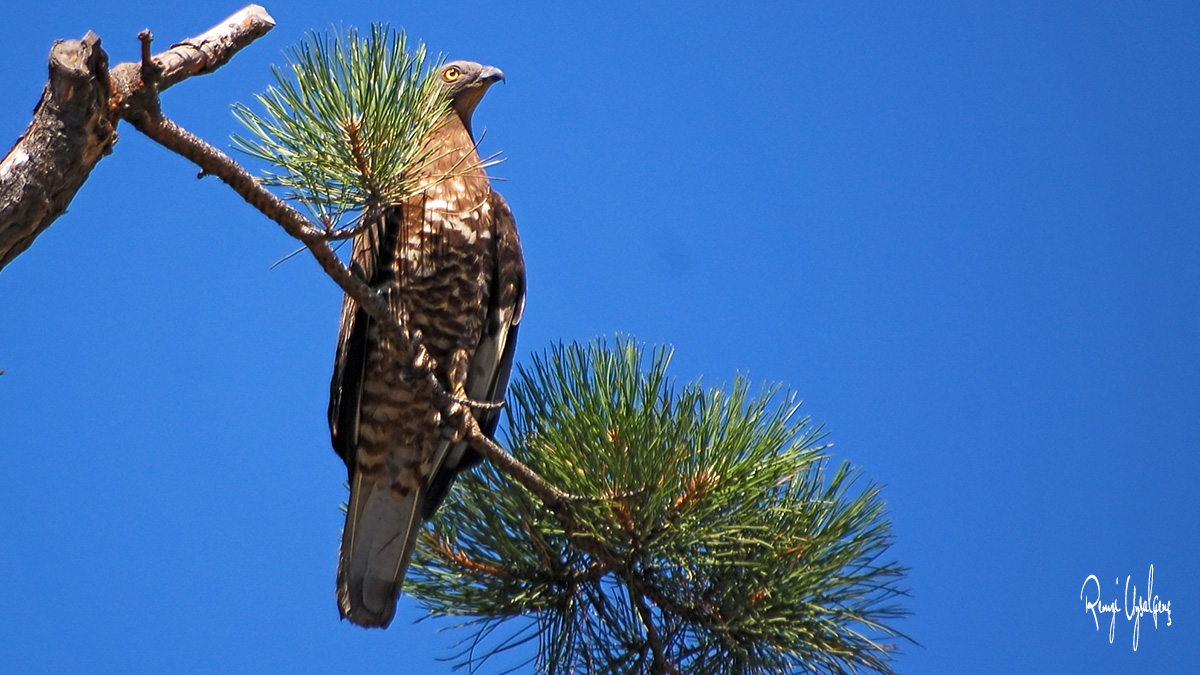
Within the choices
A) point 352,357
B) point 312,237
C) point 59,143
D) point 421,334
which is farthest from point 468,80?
point 59,143

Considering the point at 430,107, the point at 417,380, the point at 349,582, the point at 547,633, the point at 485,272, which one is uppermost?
the point at 485,272

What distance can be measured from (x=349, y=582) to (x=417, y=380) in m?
0.76

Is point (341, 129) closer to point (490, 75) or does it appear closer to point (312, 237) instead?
point (312, 237)

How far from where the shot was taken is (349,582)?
306 cm

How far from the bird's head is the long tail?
1.57m

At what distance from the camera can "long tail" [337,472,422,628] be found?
2.97 meters

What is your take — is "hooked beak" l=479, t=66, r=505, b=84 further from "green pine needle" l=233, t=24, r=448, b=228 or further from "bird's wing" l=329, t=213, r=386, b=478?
"green pine needle" l=233, t=24, r=448, b=228

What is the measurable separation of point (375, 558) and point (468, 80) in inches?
74.8

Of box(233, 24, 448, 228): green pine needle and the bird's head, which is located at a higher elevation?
the bird's head

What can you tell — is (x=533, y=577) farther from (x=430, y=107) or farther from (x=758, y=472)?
(x=430, y=107)

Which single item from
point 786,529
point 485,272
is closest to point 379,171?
point 786,529

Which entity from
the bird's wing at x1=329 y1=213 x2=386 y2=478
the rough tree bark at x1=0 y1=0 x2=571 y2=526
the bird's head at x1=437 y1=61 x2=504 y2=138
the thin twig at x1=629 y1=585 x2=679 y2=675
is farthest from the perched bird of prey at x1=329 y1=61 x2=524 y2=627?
the rough tree bark at x1=0 y1=0 x2=571 y2=526

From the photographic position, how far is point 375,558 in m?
3.01

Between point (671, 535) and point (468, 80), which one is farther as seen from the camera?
point (468, 80)
